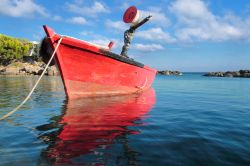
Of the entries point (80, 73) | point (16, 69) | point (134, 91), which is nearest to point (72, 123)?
point (80, 73)

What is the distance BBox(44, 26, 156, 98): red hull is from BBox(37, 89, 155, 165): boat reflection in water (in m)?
2.18

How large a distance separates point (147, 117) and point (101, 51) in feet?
13.9

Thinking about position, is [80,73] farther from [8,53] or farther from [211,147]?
[8,53]

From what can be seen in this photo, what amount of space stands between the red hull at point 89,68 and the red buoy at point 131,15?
8.50 feet

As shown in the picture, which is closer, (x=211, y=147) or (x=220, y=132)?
(x=211, y=147)

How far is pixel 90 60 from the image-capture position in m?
11.2

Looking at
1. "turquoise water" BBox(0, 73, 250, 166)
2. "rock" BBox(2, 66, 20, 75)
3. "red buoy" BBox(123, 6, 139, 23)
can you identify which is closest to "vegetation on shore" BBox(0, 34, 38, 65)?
"rock" BBox(2, 66, 20, 75)

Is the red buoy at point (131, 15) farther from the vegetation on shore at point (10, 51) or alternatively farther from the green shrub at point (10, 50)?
the green shrub at point (10, 50)

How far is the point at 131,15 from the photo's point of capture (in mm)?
14656

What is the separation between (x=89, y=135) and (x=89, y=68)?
6.11 metres

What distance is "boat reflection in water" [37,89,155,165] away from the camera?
4172mm

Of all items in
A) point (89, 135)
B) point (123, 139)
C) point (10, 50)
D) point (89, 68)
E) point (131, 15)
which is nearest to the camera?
point (123, 139)

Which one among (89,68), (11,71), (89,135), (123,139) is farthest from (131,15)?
(11,71)

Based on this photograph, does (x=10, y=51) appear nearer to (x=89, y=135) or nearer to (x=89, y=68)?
(x=89, y=68)
